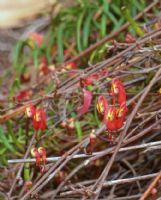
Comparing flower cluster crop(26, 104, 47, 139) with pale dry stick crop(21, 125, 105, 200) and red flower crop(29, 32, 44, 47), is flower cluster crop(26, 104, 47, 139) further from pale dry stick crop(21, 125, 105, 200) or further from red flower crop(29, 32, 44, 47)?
red flower crop(29, 32, 44, 47)

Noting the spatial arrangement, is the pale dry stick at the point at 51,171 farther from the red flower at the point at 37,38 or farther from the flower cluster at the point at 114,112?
the red flower at the point at 37,38

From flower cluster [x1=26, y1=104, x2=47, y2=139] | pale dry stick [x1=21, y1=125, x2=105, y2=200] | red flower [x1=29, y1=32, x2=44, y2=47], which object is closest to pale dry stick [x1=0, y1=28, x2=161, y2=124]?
flower cluster [x1=26, y1=104, x2=47, y2=139]

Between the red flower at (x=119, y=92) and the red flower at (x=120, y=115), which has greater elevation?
the red flower at (x=119, y=92)

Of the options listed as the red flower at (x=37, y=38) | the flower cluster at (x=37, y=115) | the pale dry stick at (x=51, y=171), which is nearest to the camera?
the pale dry stick at (x=51, y=171)

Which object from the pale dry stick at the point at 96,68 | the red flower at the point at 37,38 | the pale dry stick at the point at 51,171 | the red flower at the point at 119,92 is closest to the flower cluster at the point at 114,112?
the red flower at the point at 119,92

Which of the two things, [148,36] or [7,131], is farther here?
[7,131]

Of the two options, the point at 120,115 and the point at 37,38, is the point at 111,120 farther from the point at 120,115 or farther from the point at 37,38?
the point at 37,38

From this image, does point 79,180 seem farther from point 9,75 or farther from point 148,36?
point 9,75

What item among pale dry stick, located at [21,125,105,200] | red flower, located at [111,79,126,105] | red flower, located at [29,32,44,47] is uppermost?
red flower, located at [29,32,44,47]

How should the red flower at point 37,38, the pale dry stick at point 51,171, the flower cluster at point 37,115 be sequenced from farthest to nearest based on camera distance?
the red flower at point 37,38 → the flower cluster at point 37,115 → the pale dry stick at point 51,171

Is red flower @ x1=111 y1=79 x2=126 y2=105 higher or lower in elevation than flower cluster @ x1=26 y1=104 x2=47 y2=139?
higher

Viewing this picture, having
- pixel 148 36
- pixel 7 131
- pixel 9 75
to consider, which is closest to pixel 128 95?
pixel 148 36
